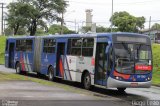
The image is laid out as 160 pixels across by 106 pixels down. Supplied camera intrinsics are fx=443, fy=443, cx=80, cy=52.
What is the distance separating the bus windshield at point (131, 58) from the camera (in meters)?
18.8

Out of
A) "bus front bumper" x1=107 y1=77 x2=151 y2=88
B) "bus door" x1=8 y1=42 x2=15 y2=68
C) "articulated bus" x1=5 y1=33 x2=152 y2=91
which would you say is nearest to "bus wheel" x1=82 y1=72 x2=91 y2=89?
"articulated bus" x1=5 y1=33 x2=152 y2=91

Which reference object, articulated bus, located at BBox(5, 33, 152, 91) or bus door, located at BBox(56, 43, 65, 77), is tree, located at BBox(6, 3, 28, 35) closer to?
articulated bus, located at BBox(5, 33, 152, 91)

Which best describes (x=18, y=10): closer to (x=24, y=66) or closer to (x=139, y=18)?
(x=139, y=18)

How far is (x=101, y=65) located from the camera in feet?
64.7

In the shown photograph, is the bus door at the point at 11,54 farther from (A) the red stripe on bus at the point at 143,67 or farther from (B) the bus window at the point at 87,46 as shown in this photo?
(A) the red stripe on bus at the point at 143,67

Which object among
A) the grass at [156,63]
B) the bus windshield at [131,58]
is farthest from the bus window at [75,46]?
the grass at [156,63]

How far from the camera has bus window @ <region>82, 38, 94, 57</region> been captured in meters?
20.8

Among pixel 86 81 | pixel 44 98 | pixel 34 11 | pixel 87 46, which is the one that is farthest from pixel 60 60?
pixel 34 11

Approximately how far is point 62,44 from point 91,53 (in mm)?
4100

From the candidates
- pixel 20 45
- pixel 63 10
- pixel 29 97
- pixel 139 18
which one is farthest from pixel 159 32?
pixel 29 97

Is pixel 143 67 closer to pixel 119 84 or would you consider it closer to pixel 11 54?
pixel 119 84

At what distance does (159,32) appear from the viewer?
107875mm

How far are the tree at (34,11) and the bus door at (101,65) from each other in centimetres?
6653

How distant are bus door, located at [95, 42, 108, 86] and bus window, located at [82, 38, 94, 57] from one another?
0.68 meters
